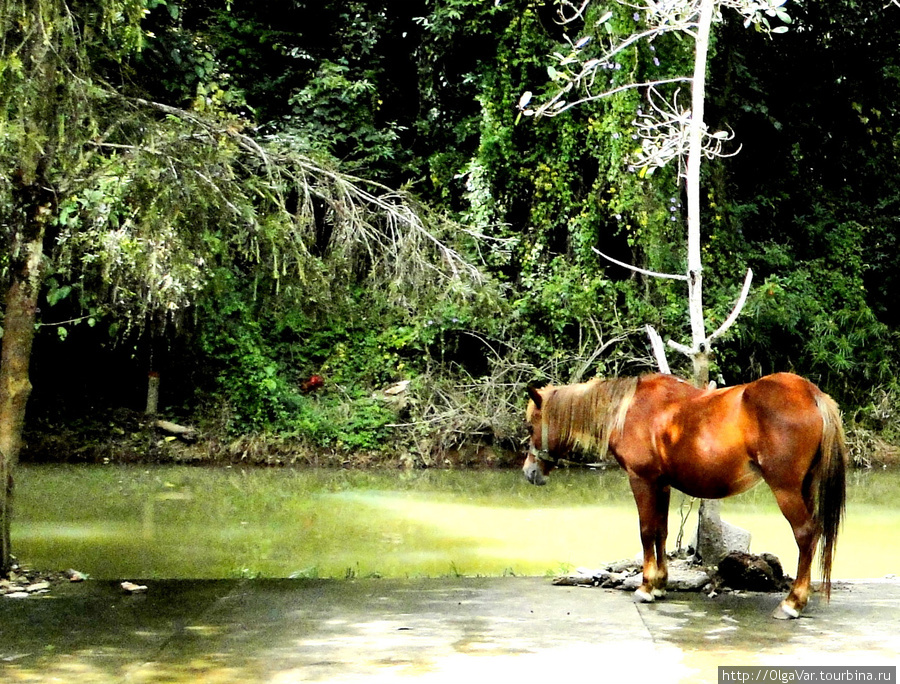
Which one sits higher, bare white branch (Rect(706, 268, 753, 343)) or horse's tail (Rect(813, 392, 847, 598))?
bare white branch (Rect(706, 268, 753, 343))

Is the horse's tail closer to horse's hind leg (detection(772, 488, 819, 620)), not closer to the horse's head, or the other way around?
horse's hind leg (detection(772, 488, 819, 620))

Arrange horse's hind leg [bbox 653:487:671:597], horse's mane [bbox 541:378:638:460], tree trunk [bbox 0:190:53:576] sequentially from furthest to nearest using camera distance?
tree trunk [bbox 0:190:53:576]
horse's mane [bbox 541:378:638:460]
horse's hind leg [bbox 653:487:671:597]

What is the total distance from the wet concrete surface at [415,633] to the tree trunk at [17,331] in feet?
2.62

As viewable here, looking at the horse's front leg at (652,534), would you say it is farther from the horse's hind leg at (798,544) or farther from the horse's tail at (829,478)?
the horse's tail at (829,478)

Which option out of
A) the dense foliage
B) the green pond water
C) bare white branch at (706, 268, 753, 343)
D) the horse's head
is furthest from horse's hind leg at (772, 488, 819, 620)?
the dense foliage

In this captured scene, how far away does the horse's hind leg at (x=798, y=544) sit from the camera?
4.79m

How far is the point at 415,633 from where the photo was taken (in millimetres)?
4484

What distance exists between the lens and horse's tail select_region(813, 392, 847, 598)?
4.80 m

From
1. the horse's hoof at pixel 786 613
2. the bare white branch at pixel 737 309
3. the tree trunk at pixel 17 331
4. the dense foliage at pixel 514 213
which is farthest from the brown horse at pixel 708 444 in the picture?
the dense foliage at pixel 514 213

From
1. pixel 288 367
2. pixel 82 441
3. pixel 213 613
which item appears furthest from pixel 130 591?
pixel 288 367

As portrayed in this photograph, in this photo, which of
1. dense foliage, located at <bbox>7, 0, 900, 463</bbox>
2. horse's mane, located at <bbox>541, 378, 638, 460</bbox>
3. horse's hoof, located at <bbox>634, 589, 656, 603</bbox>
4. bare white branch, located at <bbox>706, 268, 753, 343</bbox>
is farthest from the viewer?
dense foliage, located at <bbox>7, 0, 900, 463</bbox>

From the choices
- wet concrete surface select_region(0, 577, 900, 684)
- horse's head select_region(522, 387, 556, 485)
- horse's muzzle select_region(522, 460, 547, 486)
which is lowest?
wet concrete surface select_region(0, 577, 900, 684)

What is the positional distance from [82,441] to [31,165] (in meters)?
8.90

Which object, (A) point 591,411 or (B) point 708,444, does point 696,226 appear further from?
(B) point 708,444
